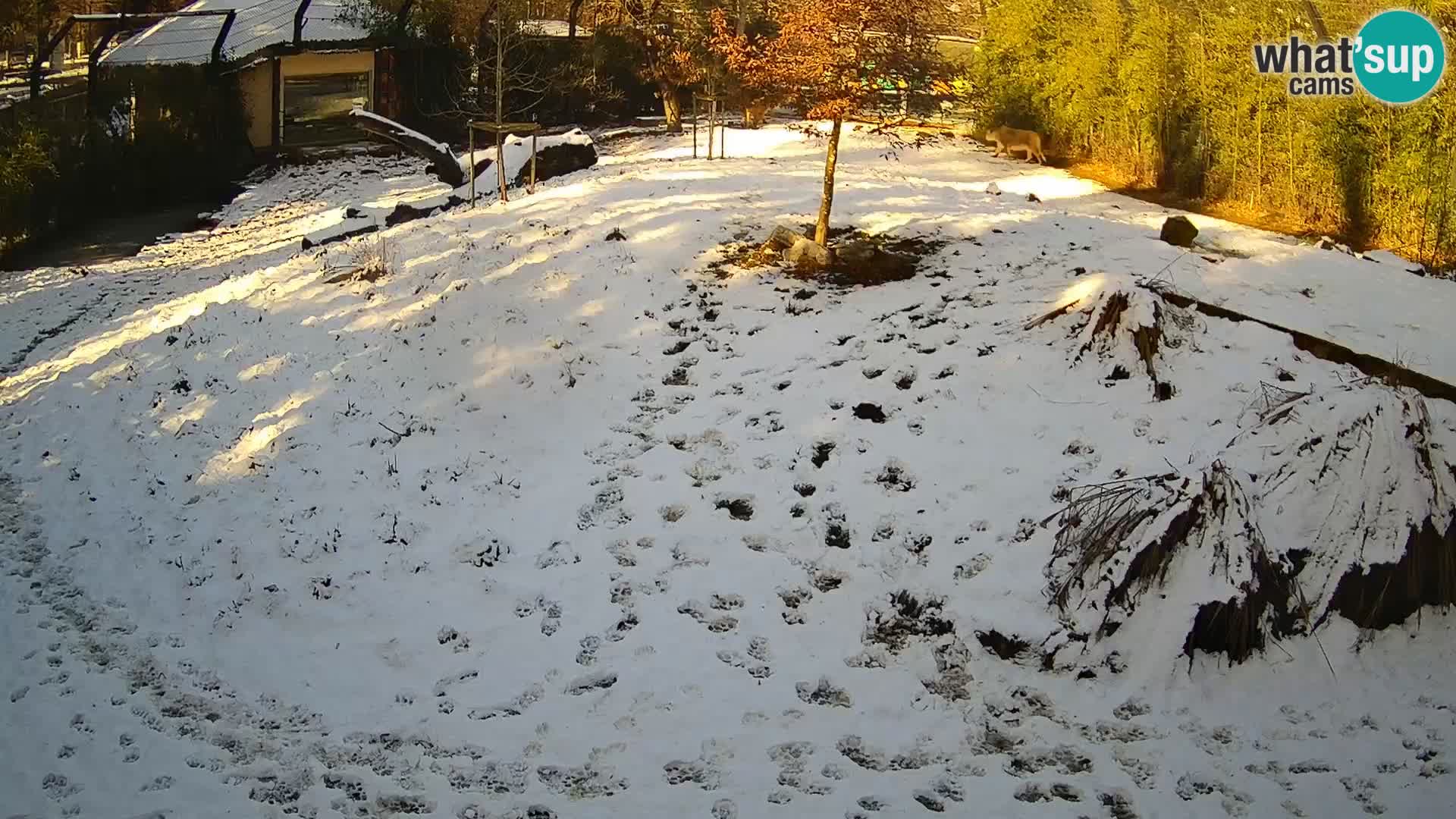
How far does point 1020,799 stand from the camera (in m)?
4.76

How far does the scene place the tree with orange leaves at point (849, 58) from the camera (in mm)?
9891

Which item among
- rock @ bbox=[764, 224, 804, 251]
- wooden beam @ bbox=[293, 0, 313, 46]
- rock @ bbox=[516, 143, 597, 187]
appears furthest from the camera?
wooden beam @ bbox=[293, 0, 313, 46]

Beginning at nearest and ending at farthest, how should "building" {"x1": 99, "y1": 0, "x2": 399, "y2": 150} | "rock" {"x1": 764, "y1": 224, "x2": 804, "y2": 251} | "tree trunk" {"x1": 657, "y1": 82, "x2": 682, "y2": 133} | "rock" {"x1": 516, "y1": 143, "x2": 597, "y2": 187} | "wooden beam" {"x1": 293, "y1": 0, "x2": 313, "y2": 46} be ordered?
"rock" {"x1": 764, "y1": 224, "x2": 804, "y2": 251} → "rock" {"x1": 516, "y1": 143, "x2": 597, "y2": 187} → "building" {"x1": 99, "y1": 0, "x2": 399, "y2": 150} → "wooden beam" {"x1": 293, "y1": 0, "x2": 313, "y2": 46} → "tree trunk" {"x1": 657, "y1": 82, "x2": 682, "y2": 133}

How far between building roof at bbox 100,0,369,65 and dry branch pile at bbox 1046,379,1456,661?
18964 millimetres

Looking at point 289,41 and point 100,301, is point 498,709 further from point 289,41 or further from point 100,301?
point 289,41

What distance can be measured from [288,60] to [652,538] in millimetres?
A: 19219

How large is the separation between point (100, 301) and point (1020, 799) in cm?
1101

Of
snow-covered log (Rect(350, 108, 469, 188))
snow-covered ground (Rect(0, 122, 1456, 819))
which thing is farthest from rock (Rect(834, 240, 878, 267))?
snow-covered log (Rect(350, 108, 469, 188))

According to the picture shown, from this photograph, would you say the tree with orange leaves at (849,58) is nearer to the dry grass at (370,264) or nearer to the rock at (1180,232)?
the rock at (1180,232)

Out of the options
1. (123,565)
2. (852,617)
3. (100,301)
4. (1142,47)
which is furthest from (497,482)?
(1142,47)

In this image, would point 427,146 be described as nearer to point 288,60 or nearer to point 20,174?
point 20,174

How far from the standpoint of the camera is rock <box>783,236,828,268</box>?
10.2 metres

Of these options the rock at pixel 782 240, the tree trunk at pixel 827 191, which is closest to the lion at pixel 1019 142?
the tree trunk at pixel 827 191

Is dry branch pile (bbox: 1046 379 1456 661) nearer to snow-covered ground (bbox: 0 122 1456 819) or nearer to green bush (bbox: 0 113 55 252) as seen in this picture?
snow-covered ground (bbox: 0 122 1456 819)
